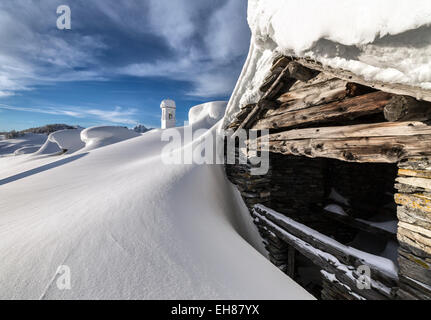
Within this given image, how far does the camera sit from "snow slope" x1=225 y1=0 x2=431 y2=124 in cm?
96

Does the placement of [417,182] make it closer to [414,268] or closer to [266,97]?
[414,268]

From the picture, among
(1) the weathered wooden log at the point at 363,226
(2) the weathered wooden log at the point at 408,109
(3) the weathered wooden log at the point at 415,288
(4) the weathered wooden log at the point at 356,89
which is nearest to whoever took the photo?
(2) the weathered wooden log at the point at 408,109

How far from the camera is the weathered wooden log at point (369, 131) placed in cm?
145

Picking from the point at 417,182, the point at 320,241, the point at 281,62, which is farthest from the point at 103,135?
the point at 417,182

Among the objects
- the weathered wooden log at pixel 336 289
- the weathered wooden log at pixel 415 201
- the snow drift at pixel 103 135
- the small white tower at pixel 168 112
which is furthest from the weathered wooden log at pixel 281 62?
the snow drift at pixel 103 135

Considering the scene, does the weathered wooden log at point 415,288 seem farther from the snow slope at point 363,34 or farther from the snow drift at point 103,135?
the snow drift at point 103,135

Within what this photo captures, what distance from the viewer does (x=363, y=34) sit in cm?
116

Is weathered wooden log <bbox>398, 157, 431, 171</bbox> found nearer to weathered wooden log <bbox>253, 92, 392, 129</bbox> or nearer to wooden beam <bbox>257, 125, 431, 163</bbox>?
wooden beam <bbox>257, 125, 431, 163</bbox>

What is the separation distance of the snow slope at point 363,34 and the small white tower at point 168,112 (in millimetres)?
13790

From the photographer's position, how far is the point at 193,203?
313cm

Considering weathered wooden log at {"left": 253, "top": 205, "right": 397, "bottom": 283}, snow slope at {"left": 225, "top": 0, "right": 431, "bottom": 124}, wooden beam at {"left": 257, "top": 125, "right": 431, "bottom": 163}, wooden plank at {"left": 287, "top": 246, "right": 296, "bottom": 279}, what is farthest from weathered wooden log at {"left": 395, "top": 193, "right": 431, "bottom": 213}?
wooden plank at {"left": 287, "top": 246, "right": 296, "bottom": 279}

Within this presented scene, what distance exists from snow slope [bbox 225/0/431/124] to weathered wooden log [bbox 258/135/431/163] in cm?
63

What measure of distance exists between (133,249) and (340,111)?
115 inches

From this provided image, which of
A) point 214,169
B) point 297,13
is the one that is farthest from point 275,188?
point 297,13
